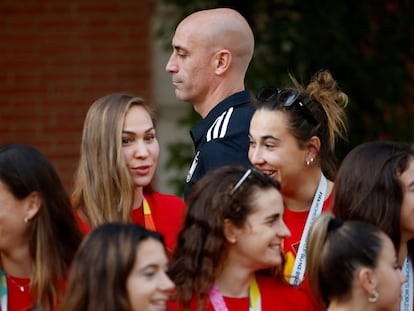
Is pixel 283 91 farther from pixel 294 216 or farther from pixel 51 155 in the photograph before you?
pixel 51 155

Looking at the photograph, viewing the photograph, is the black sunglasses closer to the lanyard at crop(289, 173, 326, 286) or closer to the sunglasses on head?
the lanyard at crop(289, 173, 326, 286)

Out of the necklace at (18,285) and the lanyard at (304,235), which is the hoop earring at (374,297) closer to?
the lanyard at (304,235)

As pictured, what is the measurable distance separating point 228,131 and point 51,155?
132 inches

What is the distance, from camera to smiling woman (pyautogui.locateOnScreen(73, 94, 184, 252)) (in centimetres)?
539

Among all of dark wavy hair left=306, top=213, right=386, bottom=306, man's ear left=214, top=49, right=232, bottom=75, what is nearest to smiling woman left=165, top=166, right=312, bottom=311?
dark wavy hair left=306, top=213, right=386, bottom=306

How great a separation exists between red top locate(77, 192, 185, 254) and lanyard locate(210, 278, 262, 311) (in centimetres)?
61

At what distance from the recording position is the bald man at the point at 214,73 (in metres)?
5.85

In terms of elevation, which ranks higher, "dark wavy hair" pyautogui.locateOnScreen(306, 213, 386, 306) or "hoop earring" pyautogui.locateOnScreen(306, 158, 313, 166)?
"hoop earring" pyautogui.locateOnScreen(306, 158, 313, 166)

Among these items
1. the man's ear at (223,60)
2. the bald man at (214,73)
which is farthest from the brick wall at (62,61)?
the man's ear at (223,60)

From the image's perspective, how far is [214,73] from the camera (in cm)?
616

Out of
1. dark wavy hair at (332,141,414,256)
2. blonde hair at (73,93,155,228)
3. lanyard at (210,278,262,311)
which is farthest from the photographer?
blonde hair at (73,93,155,228)

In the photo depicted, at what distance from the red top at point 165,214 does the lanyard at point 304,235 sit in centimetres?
57

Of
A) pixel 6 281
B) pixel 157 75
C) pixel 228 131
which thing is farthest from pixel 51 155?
pixel 6 281

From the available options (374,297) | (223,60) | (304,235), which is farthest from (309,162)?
(374,297)
